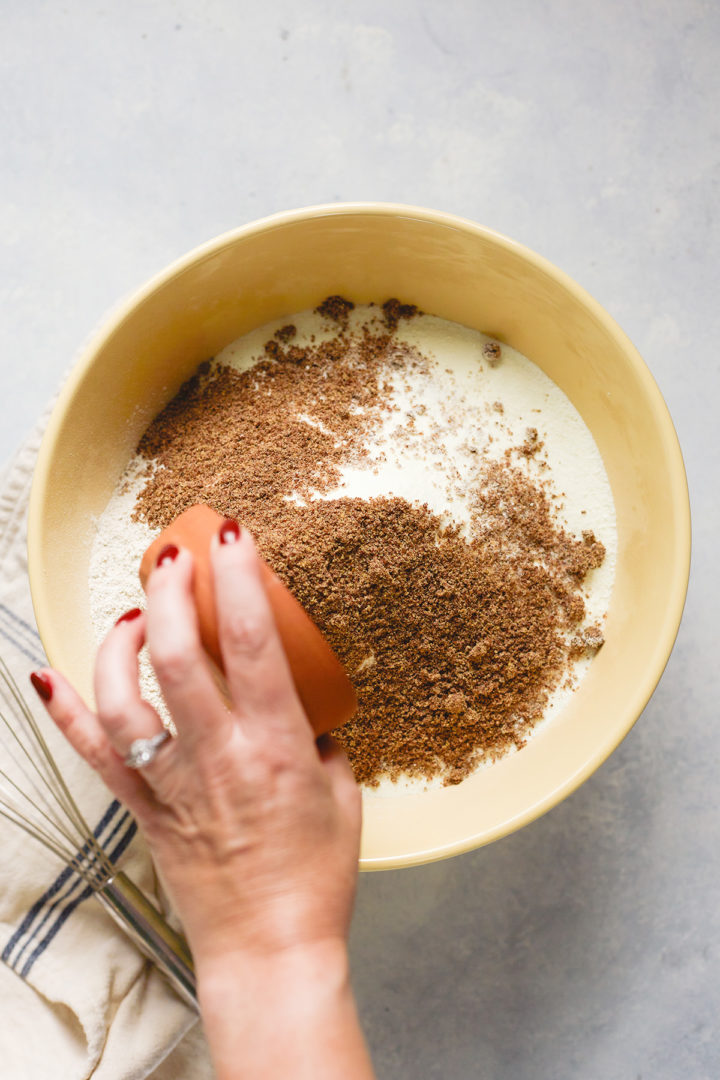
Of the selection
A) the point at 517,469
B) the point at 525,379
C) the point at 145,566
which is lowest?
the point at 145,566

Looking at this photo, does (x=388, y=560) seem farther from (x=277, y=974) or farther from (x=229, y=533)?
(x=277, y=974)

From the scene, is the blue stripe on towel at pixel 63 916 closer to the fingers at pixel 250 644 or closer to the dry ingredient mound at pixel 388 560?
the dry ingredient mound at pixel 388 560

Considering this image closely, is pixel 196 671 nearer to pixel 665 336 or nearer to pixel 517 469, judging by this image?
pixel 517 469

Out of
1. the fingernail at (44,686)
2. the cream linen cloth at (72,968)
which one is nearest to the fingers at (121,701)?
the fingernail at (44,686)

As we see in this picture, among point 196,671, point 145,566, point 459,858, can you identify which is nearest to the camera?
point 196,671

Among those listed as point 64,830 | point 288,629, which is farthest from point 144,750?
point 64,830

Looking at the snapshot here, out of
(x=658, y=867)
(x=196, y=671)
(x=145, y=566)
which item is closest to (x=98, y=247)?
(x=145, y=566)

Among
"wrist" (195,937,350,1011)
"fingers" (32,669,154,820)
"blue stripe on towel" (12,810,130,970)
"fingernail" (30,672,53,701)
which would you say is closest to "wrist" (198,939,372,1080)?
"wrist" (195,937,350,1011)

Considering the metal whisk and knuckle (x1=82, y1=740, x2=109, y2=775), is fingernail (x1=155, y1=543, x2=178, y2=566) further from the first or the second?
the metal whisk
